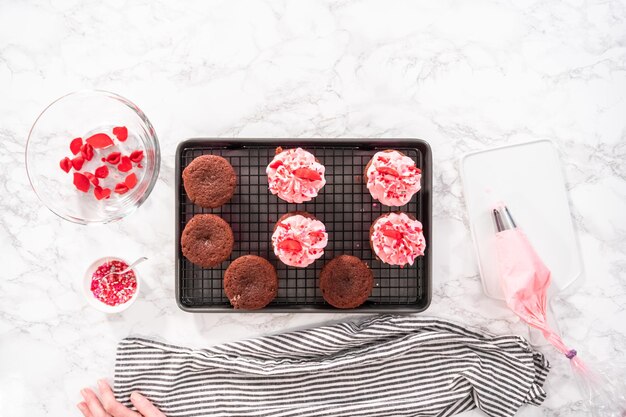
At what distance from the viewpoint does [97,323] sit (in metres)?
2.03

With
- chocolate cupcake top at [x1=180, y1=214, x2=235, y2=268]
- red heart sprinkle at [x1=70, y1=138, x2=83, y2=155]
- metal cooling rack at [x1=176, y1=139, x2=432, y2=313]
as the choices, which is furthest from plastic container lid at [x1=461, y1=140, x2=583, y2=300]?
red heart sprinkle at [x1=70, y1=138, x2=83, y2=155]

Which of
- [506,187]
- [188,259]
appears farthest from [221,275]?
[506,187]

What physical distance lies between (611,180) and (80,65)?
79.6 inches

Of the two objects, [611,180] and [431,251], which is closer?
[431,251]

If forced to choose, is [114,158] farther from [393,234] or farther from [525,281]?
[525,281]

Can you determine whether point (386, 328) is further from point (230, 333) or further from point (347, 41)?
point (347, 41)

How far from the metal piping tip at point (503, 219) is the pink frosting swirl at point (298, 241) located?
64cm

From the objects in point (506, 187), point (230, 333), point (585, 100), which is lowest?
point (230, 333)

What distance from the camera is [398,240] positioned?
1737 millimetres

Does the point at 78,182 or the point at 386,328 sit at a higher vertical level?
the point at 78,182

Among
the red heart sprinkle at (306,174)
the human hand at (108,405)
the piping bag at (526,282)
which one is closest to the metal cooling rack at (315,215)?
the red heart sprinkle at (306,174)

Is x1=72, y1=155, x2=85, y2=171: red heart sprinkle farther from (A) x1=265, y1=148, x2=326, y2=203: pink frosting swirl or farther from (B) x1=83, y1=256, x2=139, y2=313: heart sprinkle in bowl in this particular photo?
(A) x1=265, y1=148, x2=326, y2=203: pink frosting swirl

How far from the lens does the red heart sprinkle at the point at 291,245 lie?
1739mm

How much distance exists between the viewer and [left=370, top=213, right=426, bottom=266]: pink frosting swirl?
5.70 ft
